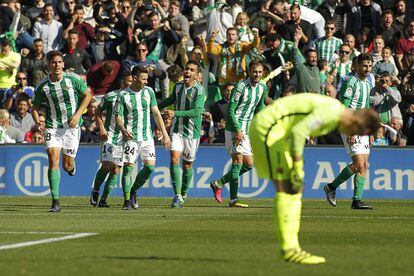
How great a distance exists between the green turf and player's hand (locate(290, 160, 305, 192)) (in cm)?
71

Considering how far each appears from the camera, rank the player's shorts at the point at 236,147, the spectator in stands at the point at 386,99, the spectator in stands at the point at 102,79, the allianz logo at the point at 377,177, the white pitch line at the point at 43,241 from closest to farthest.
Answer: the white pitch line at the point at 43,241 < the player's shorts at the point at 236,147 < the allianz logo at the point at 377,177 < the spectator in stands at the point at 386,99 < the spectator in stands at the point at 102,79

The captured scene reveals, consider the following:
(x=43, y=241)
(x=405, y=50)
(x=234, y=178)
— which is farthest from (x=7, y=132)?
(x=43, y=241)

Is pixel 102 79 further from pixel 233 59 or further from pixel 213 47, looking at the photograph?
pixel 233 59

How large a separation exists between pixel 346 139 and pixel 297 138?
30.3ft

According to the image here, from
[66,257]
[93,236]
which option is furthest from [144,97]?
[66,257]

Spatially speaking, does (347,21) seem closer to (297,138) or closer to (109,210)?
(109,210)

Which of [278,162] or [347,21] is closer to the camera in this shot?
[278,162]

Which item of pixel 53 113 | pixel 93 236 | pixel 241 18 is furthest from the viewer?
pixel 241 18

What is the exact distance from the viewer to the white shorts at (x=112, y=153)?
19359mm

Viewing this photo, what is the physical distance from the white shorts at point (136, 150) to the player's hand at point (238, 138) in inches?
60.7

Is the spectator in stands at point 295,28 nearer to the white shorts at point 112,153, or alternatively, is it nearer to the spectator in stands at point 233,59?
the spectator in stands at point 233,59

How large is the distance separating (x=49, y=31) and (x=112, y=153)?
8.01 meters

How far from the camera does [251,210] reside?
1892 centimetres

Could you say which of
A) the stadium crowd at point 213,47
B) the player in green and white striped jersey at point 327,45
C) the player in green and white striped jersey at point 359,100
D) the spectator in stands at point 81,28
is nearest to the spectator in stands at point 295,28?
the stadium crowd at point 213,47
